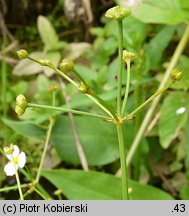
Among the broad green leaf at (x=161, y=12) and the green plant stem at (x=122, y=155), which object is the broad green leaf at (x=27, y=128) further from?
the green plant stem at (x=122, y=155)

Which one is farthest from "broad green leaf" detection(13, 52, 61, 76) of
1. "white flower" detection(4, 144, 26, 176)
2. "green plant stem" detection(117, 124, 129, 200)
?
"green plant stem" detection(117, 124, 129, 200)

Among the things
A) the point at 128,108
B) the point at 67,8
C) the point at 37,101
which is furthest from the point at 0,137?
the point at 67,8

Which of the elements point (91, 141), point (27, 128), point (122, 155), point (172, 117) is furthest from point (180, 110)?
point (122, 155)

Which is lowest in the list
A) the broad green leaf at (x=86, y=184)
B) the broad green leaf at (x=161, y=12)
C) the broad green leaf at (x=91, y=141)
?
the broad green leaf at (x=86, y=184)

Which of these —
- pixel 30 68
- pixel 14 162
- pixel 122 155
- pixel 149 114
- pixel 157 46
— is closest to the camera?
pixel 122 155

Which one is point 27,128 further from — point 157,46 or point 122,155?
point 122,155

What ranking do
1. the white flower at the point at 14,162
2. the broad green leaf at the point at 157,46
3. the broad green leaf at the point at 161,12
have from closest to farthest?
the white flower at the point at 14,162, the broad green leaf at the point at 161,12, the broad green leaf at the point at 157,46

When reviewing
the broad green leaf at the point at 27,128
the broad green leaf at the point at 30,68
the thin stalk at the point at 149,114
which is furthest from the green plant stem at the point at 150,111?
the broad green leaf at the point at 30,68
